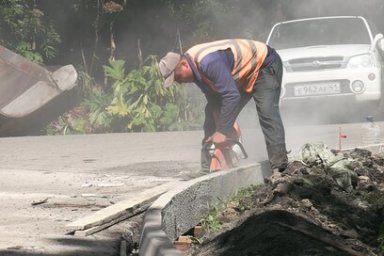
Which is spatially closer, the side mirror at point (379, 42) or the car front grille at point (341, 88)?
the car front grille at point (341, 88)

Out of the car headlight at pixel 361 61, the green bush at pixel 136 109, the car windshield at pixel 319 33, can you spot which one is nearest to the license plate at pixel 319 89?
the car headlight at pixel 361 61

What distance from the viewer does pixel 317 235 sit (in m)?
4.68

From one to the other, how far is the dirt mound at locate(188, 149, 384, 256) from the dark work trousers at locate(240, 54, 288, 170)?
0.27 meters

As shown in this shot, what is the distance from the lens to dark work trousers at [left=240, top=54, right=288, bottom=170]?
7711 millimetres

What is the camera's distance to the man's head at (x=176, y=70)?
749 cm

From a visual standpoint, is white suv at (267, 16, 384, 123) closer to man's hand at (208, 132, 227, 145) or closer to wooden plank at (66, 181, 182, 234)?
man's hand at (208, 132, 227, 145)

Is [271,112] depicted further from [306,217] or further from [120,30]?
[120,30]

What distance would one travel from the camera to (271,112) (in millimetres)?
7816

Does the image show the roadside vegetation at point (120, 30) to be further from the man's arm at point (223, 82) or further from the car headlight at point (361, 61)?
the man's arm at point (223, 82)

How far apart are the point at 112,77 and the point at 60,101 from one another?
1.55m

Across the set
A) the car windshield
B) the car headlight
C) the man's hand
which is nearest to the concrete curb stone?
the man's hand

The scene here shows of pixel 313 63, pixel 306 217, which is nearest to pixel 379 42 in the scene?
pixel 313 63

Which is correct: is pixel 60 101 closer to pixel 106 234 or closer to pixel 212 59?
pixel 212 59

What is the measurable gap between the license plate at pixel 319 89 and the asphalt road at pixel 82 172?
0.49m
